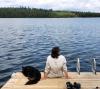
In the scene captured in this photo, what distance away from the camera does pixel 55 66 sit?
584 inches

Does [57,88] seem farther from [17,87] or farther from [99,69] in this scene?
[99,69]

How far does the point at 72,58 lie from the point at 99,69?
5.42m

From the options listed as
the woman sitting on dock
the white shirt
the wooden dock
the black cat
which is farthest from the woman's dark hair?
the wooden dock

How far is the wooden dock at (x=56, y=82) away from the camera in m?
14.0

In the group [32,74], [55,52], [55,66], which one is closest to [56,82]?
[55,66]

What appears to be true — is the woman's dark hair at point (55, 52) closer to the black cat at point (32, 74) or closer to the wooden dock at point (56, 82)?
the black cat at point (32, 74)

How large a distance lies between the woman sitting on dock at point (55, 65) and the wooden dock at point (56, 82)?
1.01 feet

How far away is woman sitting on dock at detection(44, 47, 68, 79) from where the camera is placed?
47.8ft

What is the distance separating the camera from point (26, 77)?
15.5 m

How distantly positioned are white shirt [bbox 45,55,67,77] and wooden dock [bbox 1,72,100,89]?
13.1 inches

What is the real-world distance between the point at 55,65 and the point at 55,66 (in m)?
0.06

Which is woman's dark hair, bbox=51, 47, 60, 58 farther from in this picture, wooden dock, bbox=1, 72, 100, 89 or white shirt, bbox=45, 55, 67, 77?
wooden dock, bbox=1, 72, 100, 89

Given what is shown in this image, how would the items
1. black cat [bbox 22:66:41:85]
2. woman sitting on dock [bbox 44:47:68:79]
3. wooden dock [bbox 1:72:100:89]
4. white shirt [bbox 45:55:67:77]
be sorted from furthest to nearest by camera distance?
white shirt [bbox 45:55:67:77]
woman sitting on dock [bbox 44:47:68:79]
black cat [bbox 22:66:41:85]
wooden dock [bbox 1:72:100:89]

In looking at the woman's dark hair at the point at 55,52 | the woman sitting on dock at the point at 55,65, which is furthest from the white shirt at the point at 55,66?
the woman's dark hair at the point at 55,52
